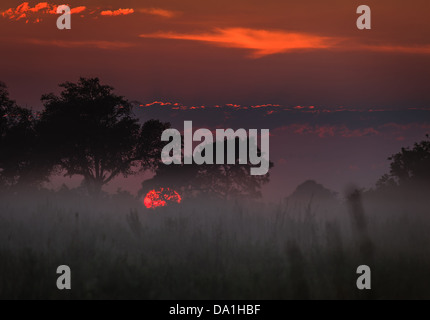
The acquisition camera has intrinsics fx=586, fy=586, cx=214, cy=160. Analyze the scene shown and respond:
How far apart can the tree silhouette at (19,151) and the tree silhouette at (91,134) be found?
2.88 feet

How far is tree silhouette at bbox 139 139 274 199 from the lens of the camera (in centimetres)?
4348

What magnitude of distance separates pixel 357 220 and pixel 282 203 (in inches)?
111

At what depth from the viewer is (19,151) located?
3791cm

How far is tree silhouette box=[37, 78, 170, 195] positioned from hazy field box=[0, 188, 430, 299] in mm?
23617

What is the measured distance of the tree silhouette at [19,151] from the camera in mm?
37969

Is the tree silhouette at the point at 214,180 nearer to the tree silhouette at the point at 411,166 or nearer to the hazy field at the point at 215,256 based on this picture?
the tree silhouette at the point at 411,166

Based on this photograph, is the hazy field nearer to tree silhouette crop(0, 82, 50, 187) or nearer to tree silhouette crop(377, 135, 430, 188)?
tree silhouette crop(377, 135, 430, 188)

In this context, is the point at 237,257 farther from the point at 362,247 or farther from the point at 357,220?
the point at 357,220

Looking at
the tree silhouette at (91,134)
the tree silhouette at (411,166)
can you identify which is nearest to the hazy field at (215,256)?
the tree silhouette at (411,166)
